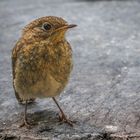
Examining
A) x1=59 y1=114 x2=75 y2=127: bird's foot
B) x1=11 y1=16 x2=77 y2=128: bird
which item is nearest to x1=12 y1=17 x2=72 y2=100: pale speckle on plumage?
x1=11 y1=16 x2=77 y2=128: bird

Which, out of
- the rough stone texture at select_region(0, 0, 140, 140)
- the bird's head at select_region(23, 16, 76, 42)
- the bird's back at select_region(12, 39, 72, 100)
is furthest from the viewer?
the bird's head at select_region(23, 16, 76, 42)

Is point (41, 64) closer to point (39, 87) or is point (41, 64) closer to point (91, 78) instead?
point (39, 87)

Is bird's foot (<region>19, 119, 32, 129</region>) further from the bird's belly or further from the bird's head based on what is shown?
the bird's head

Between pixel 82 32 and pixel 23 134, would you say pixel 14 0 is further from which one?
pixel 23 134

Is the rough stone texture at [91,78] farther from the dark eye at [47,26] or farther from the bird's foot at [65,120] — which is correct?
the dark eye at [47,26]

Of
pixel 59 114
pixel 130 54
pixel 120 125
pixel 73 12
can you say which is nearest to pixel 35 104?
pixel 59 114

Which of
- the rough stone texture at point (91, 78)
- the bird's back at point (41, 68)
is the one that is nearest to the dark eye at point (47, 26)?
the bird's back at point (41, 68)
